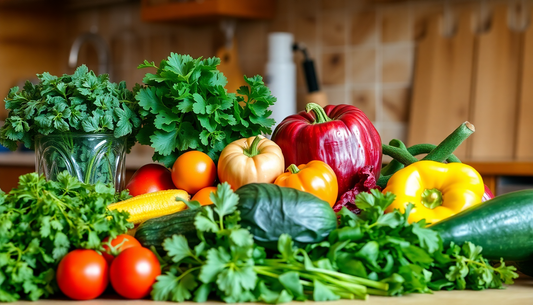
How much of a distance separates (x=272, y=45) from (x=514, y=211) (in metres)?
2.41

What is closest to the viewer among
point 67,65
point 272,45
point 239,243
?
point 239,243

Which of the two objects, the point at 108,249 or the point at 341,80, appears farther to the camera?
the point at 341,80

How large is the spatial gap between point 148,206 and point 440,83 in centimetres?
217

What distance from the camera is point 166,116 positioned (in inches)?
46.1

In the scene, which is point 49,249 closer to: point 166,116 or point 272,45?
point 166,116

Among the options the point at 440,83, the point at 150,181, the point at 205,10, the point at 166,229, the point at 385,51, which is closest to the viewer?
the point at 166,229

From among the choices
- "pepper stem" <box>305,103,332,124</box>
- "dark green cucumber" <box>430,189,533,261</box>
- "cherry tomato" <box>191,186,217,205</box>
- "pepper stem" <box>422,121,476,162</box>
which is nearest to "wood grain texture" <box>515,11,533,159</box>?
"pepper stem" <box>422,121,476,162</box>

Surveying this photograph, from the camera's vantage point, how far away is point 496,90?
2752 mm

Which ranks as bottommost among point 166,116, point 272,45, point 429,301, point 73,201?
point 429,301

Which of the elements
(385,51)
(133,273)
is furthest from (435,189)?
(385,51)

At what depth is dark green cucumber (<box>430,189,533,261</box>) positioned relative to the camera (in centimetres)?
90

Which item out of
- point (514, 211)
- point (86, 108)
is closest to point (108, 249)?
point (86, 108)

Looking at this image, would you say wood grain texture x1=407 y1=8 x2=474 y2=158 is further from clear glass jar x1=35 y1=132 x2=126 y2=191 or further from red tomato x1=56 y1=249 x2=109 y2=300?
red tomato x1=56 y1=249 x2=109 y2=300

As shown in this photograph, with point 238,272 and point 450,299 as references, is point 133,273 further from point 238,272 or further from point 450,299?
point 450,299
